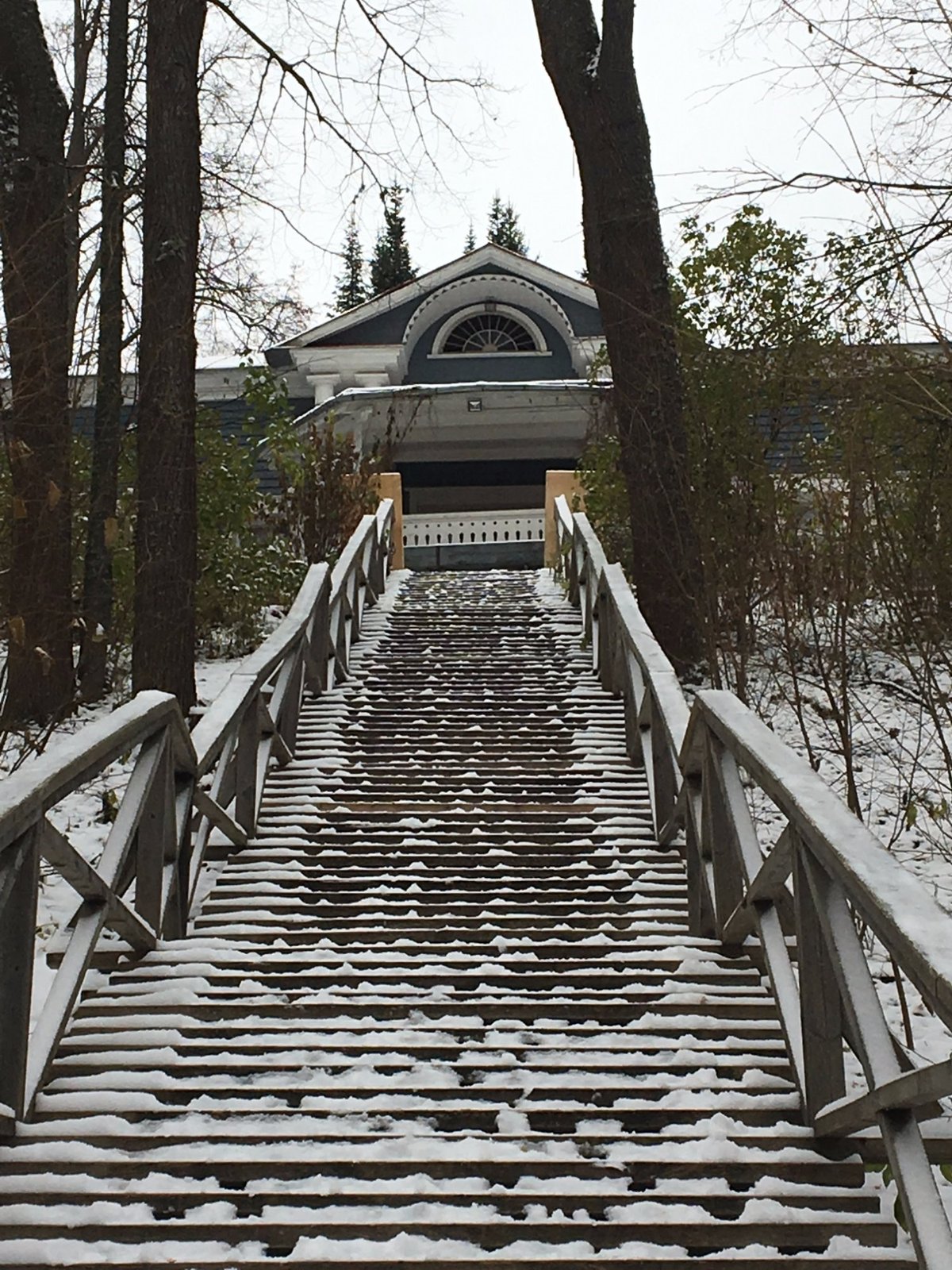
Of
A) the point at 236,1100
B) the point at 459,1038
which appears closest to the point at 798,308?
the point at 459,1038

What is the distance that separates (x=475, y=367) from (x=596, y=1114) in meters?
16.7

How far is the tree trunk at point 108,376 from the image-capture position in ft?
31.1

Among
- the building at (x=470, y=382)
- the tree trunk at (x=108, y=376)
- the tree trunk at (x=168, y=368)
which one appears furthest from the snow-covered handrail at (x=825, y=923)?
the building at (x=470, y=382)

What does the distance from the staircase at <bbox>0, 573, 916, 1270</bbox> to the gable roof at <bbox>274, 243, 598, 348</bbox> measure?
13433mm

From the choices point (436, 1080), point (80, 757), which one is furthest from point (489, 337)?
point (436, 1080)

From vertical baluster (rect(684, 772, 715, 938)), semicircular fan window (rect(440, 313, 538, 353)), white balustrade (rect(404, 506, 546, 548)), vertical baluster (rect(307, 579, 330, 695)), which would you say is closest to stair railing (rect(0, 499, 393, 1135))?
vertical baluster (rect(307, 579, 330, 695))

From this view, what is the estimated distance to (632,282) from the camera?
377 inches

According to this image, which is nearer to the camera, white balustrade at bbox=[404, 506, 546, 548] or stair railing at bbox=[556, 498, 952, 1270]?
stair railing at bbox=[556, 498, 952, 1270]

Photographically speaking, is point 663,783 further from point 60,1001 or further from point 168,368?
point 168,368

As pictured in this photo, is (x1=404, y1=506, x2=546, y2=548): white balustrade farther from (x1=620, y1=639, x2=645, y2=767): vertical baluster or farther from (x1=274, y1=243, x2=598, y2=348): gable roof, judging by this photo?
(x1=620, y1=639, x2=645, y2=767): vertical baluster

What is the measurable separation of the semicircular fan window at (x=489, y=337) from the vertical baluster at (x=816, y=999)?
16.8 metres

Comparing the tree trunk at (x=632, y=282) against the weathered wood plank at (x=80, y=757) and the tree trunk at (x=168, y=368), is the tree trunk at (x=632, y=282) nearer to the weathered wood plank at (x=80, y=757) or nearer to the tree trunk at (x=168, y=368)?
the tree trunk at (x=168, y=368)

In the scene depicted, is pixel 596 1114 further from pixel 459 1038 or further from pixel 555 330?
pixel 555 330

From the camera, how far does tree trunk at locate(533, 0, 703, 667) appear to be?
926 centimetres
